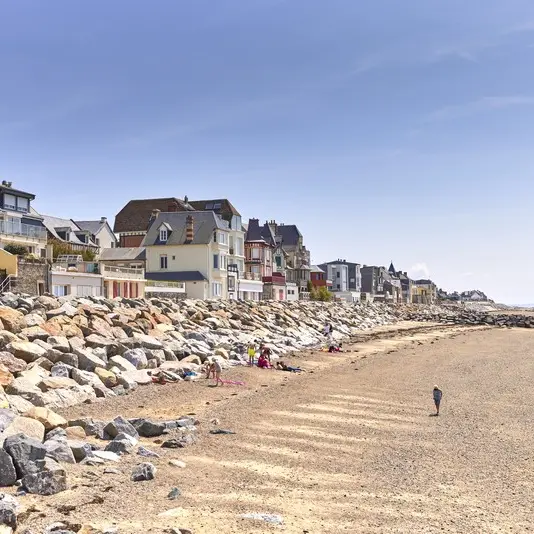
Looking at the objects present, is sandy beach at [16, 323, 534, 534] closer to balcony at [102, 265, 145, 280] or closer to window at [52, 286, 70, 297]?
window at [52, 286, 70, 297]

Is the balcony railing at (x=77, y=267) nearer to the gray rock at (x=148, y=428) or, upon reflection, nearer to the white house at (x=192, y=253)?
the white house at (x=192, y=253)

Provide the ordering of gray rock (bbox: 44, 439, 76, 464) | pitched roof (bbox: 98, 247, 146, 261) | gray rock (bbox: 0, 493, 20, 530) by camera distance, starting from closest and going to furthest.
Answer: gray rock (bbox: 0, 493, 20, 530)
gray rock (bbox: 44, 439, 76, 464)
pitched roof (bbox: 98, 247, 146, 261)

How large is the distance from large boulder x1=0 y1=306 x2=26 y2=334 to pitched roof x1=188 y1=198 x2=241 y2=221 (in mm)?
45307

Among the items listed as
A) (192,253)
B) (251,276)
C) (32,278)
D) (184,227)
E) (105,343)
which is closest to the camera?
(105,343)

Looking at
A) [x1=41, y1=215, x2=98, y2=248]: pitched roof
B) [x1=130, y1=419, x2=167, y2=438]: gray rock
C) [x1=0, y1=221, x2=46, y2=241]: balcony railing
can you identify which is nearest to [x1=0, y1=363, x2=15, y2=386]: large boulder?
[x1=130, y1=419, x2=167, y2=438]: gray rock

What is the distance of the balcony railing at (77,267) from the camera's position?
1507 inches

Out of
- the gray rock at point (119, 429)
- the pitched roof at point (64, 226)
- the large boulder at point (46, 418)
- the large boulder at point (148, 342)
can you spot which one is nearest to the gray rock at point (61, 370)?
the gray rock at point (119, 429)

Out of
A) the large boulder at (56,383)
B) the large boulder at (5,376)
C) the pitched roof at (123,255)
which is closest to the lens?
the large boulder at (5,376)

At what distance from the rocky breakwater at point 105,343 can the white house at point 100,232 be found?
103 ft

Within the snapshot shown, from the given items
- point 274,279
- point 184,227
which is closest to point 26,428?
point 184,227

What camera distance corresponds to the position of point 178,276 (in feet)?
190

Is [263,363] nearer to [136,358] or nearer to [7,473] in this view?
[136,358]

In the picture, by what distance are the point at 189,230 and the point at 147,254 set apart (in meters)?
5.23

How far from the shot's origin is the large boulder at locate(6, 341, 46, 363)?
63.6 ft
